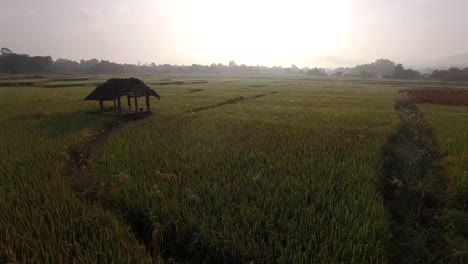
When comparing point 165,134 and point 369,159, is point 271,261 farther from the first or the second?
point 165,134

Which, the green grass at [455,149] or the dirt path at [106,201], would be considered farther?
the green grass at [455,149]

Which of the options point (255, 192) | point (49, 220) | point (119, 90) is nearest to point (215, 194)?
point (255, 192)

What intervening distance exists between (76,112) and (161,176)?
10883 mm

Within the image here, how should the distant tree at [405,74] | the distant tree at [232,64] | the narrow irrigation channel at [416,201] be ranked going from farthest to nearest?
the distant tree at [232,64], the distant tree at [405,74], the narrow irrigation channel at [416,201]

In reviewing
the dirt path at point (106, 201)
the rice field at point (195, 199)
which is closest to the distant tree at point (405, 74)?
the rice field at point (195, 199)

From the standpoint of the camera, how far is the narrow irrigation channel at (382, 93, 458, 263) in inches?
144

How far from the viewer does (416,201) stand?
507 cm

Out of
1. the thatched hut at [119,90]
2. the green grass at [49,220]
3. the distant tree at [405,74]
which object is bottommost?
the green grass at [49,220]

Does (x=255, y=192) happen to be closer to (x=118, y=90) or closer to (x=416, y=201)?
(x=416, y=201)

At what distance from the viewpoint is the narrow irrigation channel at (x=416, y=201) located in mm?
3668

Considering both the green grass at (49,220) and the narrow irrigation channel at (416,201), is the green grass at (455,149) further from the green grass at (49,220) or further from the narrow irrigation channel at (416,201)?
the green grass at (49,220)

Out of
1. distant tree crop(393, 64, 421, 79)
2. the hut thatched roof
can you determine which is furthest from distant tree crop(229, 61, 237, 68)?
the hut thatched roof

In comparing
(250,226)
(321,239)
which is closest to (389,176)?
(321,239)

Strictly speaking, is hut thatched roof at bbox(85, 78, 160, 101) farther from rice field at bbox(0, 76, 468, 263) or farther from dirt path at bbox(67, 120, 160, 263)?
dirt path at bbox(67, 120, 160, 263)
